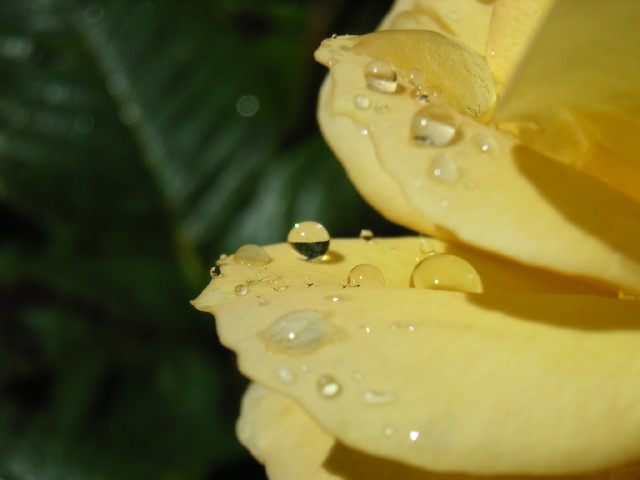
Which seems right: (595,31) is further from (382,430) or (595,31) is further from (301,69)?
(301,69)

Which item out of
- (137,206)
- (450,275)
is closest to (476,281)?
(450,275)

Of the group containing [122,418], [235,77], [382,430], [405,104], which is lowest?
[122,418]

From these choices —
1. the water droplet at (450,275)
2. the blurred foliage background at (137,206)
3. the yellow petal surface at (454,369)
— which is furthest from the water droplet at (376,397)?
the blurred foliage background at (137,206)

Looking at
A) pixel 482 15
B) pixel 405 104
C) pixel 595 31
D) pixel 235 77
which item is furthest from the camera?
pixel 235 77

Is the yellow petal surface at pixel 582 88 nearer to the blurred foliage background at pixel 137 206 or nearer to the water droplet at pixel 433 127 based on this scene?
the water droplet at pixel 433 127

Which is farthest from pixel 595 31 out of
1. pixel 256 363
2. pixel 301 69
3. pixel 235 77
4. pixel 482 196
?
pixel 235 77

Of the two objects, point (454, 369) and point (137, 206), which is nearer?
point (454, 369)

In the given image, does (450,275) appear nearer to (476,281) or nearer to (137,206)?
(476,281)
